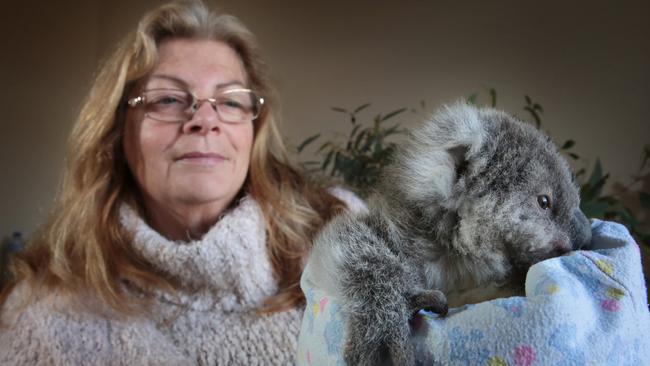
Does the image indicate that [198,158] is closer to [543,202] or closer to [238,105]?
[238,105]

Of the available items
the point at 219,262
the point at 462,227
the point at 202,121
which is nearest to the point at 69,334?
the point at 219,262

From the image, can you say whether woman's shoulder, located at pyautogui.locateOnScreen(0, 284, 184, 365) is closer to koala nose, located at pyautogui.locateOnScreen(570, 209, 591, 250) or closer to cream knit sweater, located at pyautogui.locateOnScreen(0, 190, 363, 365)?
cream knit sweater, located at pyautogui.locateOnScreen(0, 190, 363, 365)

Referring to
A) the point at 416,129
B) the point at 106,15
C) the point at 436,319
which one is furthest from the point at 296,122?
the point at 436,319

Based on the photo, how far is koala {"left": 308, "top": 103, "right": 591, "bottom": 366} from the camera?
864mm

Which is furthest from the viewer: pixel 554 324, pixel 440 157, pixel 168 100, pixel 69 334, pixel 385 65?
pixel 385 65

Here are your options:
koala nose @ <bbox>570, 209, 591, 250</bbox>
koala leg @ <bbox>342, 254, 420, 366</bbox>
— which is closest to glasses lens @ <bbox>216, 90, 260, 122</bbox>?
koala leg @ <bbox>342, 254, 420, 366</bbox>

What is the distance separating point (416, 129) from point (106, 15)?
16.3ft

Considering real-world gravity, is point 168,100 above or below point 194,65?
below

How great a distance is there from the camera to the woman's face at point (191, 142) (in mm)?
1692

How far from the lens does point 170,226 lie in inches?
77.1

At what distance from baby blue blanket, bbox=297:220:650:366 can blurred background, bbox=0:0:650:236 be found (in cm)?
170

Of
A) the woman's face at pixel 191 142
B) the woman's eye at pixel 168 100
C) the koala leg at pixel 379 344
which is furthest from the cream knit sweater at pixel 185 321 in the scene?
the koala leg at pixel 379 344

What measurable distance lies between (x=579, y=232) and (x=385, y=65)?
10.4 ft

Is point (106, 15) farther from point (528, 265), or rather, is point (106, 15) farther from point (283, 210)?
point (528, 265)
